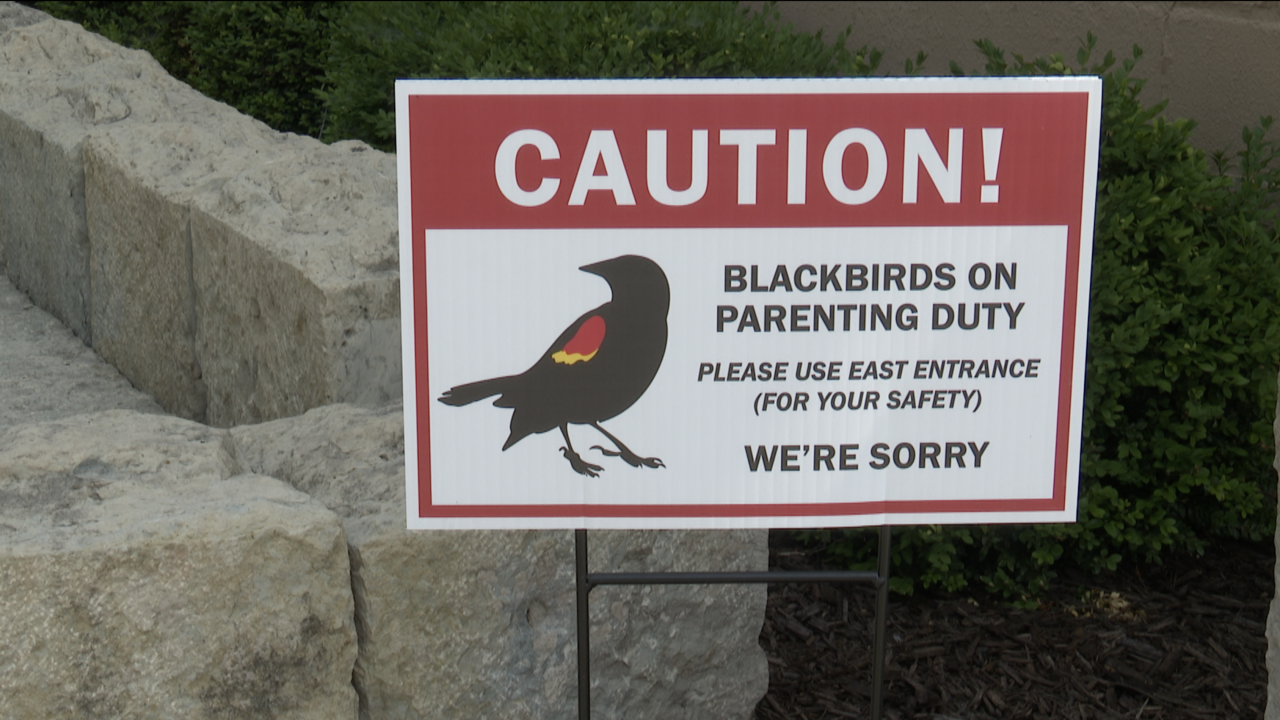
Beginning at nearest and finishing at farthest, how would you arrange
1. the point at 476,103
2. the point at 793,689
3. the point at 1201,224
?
the point at 476,103
the point at 793,689
the point at 1201,224

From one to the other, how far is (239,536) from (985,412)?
1146mm

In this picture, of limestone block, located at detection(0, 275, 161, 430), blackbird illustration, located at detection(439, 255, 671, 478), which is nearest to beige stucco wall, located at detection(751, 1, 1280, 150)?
blackbird illustration, located at detection(439, 255, 671, 478)

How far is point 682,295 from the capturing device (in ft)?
6.01

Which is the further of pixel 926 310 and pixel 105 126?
pixel 105 126

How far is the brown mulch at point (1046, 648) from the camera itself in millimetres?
2834

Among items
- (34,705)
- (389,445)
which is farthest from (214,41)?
(34,705)

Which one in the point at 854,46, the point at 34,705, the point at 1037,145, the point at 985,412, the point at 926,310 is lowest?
the point at 34,705

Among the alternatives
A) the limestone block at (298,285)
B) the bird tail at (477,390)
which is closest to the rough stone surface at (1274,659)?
the bird tail at (477,390)

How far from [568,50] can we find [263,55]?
292cm

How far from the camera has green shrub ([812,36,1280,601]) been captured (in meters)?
2.99

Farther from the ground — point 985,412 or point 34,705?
point 985,412

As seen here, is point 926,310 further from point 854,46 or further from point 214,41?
point 214,41

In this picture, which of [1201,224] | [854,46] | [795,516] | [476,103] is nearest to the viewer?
[476,103]

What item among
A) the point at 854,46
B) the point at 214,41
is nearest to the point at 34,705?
the point at 854,46
